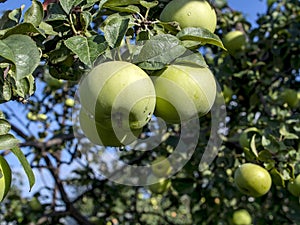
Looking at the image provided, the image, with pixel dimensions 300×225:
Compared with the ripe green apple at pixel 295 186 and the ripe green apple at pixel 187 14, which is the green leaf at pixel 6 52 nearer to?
the ripe green apple at pixel 187 14

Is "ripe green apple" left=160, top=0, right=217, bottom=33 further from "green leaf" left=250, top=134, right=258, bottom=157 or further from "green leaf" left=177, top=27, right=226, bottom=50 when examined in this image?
"green leaf" left=250, top=134, right=258, bottom=157

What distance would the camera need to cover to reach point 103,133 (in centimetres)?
96

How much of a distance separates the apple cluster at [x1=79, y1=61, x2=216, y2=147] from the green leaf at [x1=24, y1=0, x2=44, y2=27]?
7.8 inches

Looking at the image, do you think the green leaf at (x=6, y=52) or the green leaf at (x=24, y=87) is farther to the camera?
the green leaf at (x=24, y=87)

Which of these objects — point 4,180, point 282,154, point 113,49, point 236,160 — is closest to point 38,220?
point 236,160

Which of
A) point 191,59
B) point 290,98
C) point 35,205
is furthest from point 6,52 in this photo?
point 35,205

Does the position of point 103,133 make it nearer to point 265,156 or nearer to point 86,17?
point 86,17

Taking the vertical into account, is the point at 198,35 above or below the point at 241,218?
above

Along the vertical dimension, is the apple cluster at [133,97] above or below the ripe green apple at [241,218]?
above

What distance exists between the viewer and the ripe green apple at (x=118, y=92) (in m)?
0.85

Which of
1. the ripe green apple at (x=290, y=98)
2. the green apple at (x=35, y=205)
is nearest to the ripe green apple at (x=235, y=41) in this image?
the ripe green apple at (x=290, y=98)

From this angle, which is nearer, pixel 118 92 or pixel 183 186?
pixel 118 92

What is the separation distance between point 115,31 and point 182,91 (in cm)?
20

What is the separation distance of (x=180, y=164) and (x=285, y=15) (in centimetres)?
120
